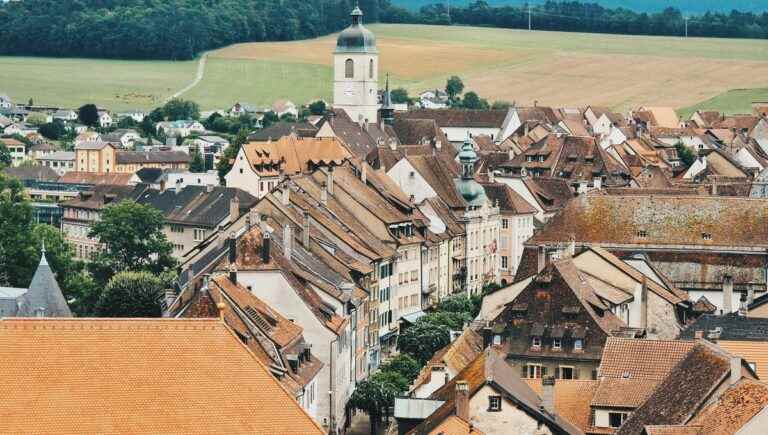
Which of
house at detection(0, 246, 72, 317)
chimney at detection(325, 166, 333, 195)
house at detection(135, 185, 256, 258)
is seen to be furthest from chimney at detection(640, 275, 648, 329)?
house at detection(135, 185, 256, 258)

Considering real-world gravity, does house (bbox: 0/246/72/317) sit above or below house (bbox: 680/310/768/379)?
below

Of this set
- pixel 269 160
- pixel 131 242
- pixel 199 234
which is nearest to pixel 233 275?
pixel 131 242

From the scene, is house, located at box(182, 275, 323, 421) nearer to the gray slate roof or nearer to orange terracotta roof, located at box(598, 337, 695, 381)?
orange terracotta roof, located at box(598, 337, 695, 381)

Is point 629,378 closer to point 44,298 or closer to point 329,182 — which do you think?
point 44,298

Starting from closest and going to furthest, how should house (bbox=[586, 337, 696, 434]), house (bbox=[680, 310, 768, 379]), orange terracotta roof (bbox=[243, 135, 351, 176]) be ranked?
house (bbox=[680, 310, 768, 379]) → house (bbox=[586, 337, 696, 434]) → orange terracotta roof (bbox=[243, 135, 351, 176])

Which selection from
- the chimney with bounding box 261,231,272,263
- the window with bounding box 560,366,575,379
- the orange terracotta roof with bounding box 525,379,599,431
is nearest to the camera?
the orange terracotta roof with bounding box 525,379,599,431

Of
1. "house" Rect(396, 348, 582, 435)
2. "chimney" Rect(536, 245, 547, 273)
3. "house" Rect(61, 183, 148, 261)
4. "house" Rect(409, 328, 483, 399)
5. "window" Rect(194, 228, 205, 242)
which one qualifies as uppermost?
"house" Rect(396, 348, 582, 435)

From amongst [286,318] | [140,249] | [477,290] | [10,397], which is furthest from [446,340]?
[10,397]
